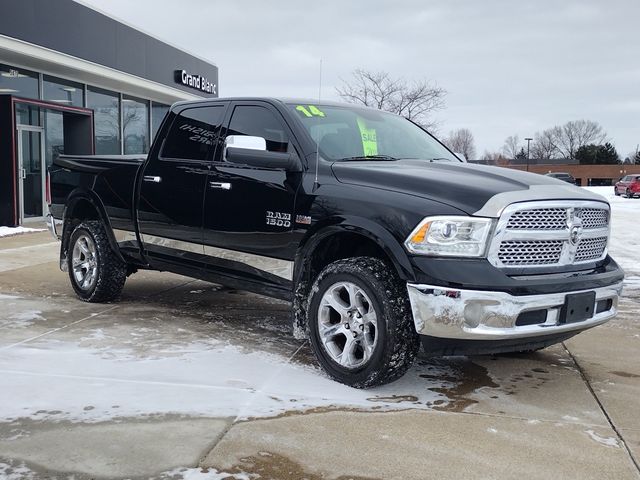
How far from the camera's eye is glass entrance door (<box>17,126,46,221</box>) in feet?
47.8

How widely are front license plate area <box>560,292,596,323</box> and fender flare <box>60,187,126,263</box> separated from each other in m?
4.14

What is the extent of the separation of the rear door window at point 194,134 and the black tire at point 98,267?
3.86 ft

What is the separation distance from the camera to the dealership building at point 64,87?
13594 mm

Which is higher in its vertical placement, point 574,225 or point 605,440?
point 574,225

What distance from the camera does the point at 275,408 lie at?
12.7 ft

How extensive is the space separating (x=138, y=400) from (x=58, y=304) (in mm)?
3195

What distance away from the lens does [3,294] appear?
720 centimetres

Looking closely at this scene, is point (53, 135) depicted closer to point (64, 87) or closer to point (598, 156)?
point (64, 87)

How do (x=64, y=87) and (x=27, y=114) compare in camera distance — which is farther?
(x=64, y=87)

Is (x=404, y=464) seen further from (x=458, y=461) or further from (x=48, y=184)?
(x=48, y=184)

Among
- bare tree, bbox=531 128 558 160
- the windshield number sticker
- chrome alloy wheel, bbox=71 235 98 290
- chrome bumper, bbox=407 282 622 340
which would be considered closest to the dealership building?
chrome alloy wheel, bbox=71 235 98 290

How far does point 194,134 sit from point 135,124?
15.1m

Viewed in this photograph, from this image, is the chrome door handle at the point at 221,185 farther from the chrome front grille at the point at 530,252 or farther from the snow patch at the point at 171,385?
the chrome front grille at the point at 530,252

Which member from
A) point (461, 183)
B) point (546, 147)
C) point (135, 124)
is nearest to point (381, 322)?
point (461, 183)
